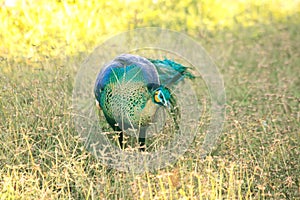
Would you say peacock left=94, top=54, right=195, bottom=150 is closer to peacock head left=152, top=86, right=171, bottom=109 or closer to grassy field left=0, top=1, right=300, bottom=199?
peacock head left=152, top=86, right=171, bottom=109

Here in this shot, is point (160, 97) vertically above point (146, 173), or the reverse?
point (160, 97)

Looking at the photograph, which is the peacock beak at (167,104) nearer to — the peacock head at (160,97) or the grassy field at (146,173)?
the peacock head at (160,97)

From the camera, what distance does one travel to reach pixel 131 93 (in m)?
2.95

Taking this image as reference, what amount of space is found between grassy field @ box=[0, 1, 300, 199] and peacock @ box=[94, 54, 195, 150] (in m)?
0.25

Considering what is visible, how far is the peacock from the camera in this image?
2934 mm

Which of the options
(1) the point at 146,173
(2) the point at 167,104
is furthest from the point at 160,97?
(1) the point at 146,173

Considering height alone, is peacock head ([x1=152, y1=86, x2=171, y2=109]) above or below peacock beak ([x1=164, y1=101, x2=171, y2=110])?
above

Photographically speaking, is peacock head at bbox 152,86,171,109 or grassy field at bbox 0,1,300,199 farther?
peacock head at bbox 152,86,171,109

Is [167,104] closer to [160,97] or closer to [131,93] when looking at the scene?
[160,97]

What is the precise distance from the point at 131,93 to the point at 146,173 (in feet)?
1.44

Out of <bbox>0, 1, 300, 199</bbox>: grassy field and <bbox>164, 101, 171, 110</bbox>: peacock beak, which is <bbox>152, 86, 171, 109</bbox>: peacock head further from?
<bbox>0, 1, 300, 199</bbox>: grassy field

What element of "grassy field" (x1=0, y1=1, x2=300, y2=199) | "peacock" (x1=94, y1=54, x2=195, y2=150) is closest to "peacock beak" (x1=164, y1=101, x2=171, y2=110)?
"peacock" (x1=94, y1=54, x2=195, y2=150)

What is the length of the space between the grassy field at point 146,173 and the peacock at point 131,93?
0.25m

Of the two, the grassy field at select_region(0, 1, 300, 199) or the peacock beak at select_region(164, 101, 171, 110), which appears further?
the peacock beak at select_region(164, 101, 171, 110)
